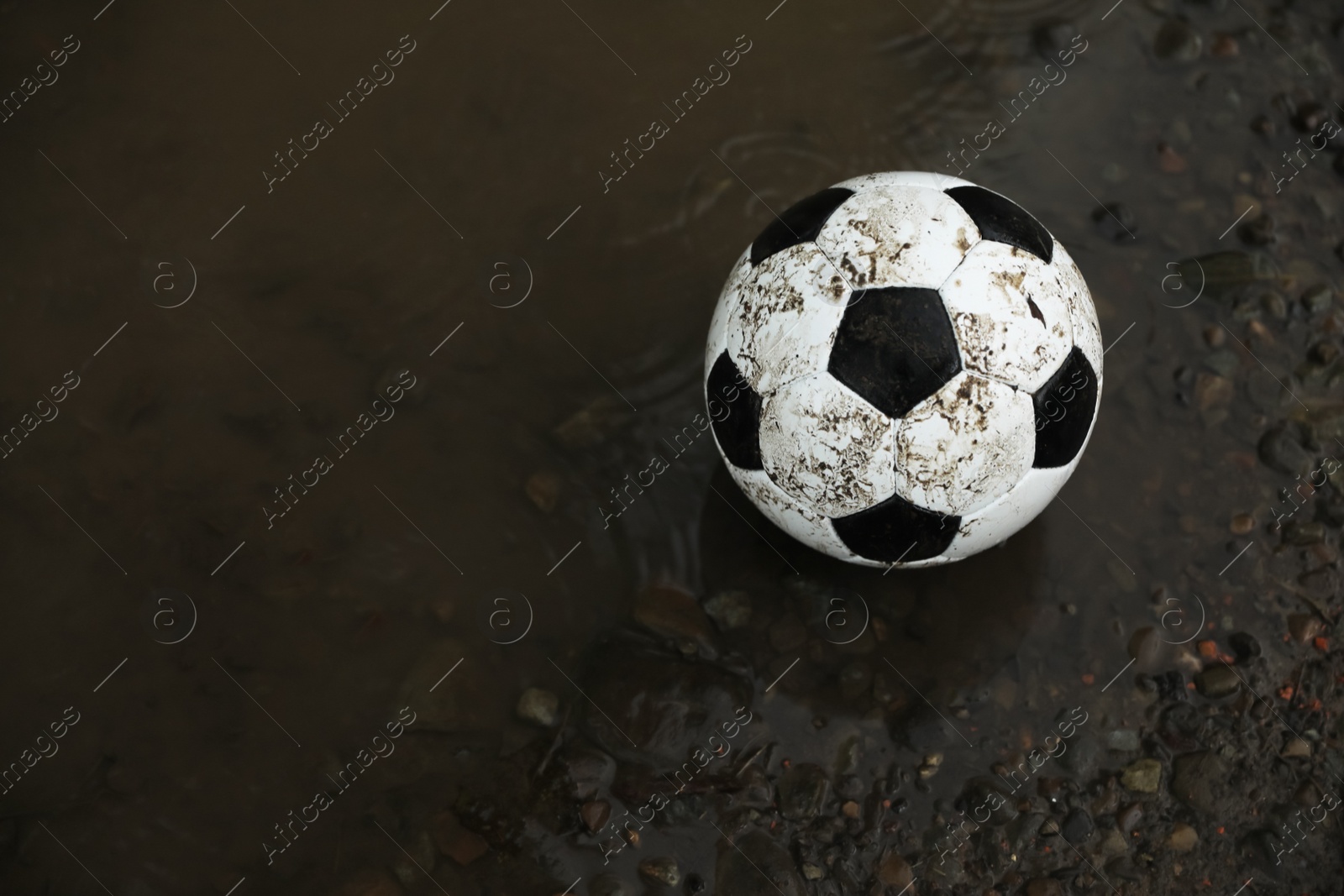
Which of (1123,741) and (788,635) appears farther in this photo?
(788,635)

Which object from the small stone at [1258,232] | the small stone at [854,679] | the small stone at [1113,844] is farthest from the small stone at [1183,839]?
the small stone at [1258,232]

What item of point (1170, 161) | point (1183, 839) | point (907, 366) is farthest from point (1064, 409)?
point (1170, 161)

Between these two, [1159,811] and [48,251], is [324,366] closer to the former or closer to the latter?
[48,251]

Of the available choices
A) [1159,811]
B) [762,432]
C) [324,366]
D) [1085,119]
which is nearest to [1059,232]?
[1085,119]

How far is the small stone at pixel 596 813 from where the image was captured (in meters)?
2.96

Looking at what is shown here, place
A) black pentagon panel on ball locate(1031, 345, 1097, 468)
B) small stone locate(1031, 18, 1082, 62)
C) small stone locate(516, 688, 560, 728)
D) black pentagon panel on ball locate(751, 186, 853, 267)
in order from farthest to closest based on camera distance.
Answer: small stone locate(1031, 18, 1082, 62) → small stone locate(516, 688, 560, 728) → black pentagon panel on ball locate(751, 186, 853, 267) → black pentagon panel on ball locate(1031, 345, 1097, 468)

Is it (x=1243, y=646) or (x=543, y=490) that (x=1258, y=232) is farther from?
(x=543, y=490)

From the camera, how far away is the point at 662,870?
2896 millimetres

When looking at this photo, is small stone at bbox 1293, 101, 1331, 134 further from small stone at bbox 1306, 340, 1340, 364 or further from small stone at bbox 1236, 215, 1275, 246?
small stone at bbox 1306, 340, 1340, 364

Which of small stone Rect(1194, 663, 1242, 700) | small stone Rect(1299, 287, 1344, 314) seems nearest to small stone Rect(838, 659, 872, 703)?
small stone Rect(1194, 663, 1242, 700)

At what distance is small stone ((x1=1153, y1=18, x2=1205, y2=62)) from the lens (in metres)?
3.99

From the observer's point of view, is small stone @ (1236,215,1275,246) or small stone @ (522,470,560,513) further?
small stone @ (1236,215,1275,246)

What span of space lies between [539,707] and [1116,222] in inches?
109

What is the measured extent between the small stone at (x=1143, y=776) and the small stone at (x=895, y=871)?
0.73 metres
